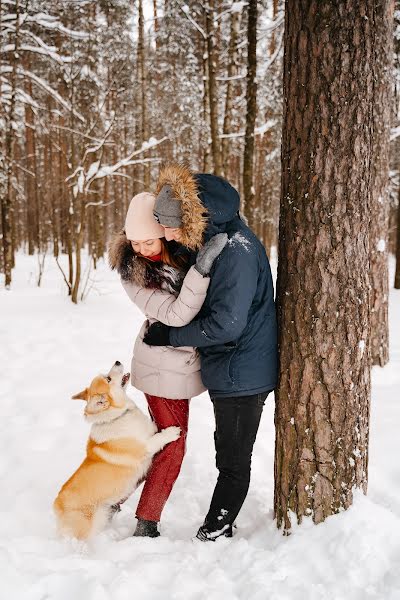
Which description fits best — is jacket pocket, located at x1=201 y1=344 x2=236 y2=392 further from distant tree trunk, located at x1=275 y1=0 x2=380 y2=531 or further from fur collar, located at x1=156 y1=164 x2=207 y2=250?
fur collar, located at x1=156 y1=164 x2=207 y2=250

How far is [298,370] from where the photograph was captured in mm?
2561

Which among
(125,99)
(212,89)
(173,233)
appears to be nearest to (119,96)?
(125,99)

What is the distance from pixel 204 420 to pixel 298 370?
92.2 inches

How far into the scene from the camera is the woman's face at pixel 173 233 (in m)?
2.53

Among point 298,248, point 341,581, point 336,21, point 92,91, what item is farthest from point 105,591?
point 92,91

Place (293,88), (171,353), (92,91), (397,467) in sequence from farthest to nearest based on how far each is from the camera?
(92,91)
(397,467)
(171,353)
(293,88)

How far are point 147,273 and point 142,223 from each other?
11.6 inches

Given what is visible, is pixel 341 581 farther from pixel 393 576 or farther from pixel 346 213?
pixel 346 213

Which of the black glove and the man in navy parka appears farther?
the black glove

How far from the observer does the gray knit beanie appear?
8.13ft

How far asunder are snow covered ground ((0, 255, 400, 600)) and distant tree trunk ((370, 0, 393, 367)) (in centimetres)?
63

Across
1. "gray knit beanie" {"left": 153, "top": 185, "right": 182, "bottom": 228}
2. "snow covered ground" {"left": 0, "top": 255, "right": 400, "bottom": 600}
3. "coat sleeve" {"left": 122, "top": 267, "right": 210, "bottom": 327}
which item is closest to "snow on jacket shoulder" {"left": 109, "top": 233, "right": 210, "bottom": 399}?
"coat sleeve" {"left": 122, "top": 267, "right": 210, "bottom": 327}

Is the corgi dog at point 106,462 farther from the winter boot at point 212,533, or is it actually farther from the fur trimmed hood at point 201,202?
the fur trimmed hood at point 201,202

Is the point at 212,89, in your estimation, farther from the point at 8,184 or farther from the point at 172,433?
the point at 172,433
